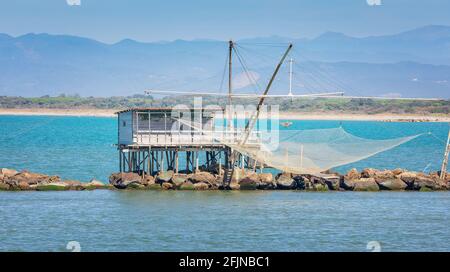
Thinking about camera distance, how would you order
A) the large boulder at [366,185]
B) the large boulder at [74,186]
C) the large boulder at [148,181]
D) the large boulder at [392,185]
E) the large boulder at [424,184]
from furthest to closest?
1. the large boulder at [424,184]
2. the large boulder at [392,185]
3. the large boulder at [366,185]
4. the large boulder at [148,181]
5. the large boulder at [74,186]

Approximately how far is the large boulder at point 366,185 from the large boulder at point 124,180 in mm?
11257

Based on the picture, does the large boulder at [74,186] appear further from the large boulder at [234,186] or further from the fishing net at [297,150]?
the large boulder at [234,186]

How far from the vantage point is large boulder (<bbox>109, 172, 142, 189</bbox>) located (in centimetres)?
5350

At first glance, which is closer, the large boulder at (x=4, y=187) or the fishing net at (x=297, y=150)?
the fishing net at (x=297, y=150)

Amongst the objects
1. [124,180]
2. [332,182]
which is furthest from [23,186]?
[332,182]

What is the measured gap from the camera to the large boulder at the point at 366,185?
178 ft

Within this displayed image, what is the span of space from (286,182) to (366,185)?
4.26 meters

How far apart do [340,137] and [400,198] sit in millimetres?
10811

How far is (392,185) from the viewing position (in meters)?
54.6

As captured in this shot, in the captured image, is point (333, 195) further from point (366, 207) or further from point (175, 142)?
point (175, 142)

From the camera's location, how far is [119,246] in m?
37.5

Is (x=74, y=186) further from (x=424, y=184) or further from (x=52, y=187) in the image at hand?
(x=424, y=184)

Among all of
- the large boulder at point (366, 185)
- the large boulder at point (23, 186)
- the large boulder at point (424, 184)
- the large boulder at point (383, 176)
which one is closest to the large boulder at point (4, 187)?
the large boulder at point (23, 186)
